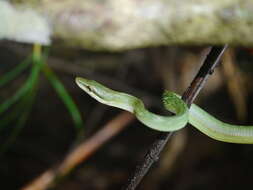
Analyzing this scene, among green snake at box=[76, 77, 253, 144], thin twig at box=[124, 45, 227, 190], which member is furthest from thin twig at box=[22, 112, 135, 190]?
thin twig at box=[124, 45, 227, 190]

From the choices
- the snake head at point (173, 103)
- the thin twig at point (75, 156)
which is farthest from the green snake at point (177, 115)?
the thin twig at point (75, 156)

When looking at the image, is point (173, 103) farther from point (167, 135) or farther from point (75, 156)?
point (75, 156)

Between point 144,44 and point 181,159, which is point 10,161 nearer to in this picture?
point 181,159

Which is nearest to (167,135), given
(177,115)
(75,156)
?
(177,115)

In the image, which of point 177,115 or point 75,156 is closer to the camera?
point 177,115

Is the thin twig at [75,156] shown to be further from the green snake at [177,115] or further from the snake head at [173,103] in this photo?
the snake head at [173,103]
